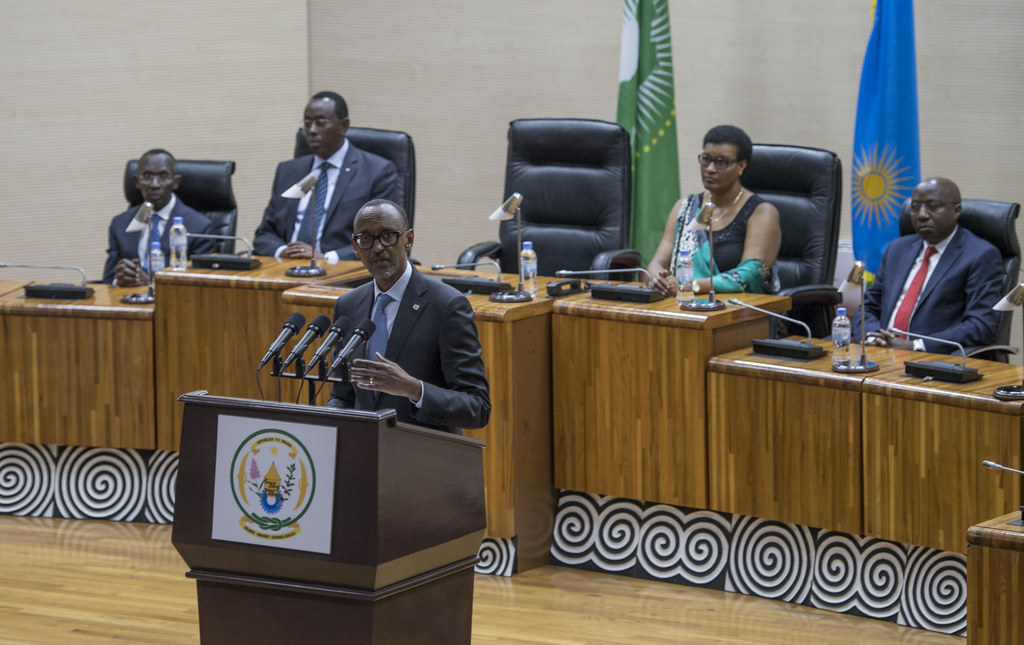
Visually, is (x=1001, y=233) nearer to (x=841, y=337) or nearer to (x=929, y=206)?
(x=929, y=206)

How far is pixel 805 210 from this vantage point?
5.27 metres

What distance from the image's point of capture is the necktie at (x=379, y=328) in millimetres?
3281

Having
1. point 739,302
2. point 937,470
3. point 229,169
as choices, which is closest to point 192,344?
point 229,169

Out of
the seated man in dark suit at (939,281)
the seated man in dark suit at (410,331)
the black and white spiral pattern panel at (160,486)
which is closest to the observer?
the seated man in dark suit at (410,331)

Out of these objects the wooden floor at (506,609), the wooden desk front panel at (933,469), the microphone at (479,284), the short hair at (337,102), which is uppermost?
the short hair at (337,102)

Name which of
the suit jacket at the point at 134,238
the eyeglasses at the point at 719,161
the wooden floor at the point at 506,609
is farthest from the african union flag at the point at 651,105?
the wooden floor at the point at 506,609

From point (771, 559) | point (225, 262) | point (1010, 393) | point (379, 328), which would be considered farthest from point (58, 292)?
point (1010, 393)

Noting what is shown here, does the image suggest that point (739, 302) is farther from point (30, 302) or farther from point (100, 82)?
point (100, 82)

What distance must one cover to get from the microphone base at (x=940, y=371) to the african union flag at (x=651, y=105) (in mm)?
2235

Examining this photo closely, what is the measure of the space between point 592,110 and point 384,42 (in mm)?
1186

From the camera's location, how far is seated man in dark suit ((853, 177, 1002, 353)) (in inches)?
183

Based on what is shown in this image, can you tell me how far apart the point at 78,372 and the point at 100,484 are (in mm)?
427

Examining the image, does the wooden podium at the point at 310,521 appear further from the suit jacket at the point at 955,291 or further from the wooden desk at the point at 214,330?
the suit jacket at the point at 955,291

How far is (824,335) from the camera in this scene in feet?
17.0
